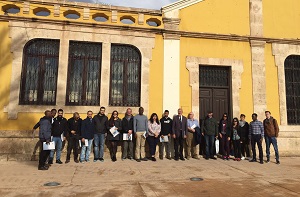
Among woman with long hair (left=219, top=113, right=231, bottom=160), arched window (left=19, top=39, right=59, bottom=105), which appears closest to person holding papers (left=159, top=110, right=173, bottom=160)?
woman with long hair (left=219, top=113, right=231, bottom=160)

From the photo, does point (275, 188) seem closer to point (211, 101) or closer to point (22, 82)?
point (211, 101)

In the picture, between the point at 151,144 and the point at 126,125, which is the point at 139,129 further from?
the point at 151,144

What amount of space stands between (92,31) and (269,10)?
7.40 meters

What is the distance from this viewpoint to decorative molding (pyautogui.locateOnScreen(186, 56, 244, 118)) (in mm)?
9461

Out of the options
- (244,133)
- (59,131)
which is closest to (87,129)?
(59,131)

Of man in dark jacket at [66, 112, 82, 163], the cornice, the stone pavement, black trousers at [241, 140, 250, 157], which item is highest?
the cornice

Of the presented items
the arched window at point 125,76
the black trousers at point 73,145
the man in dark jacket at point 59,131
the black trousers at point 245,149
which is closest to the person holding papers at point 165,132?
the arched window at point 125,76

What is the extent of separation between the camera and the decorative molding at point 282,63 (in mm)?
9891

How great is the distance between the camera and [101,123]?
8.10 metres

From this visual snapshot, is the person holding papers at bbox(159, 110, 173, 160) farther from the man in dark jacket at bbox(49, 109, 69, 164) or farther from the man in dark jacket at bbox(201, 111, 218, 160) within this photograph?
the man in dark jacket at bbox(49, 109, 69, 164)

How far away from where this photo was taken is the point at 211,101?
9.81 meters

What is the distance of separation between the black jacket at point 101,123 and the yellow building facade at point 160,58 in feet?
2.45

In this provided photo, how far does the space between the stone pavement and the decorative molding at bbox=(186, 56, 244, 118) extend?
2310 millimetres

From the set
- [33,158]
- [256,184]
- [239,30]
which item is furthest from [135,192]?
[239,30]
